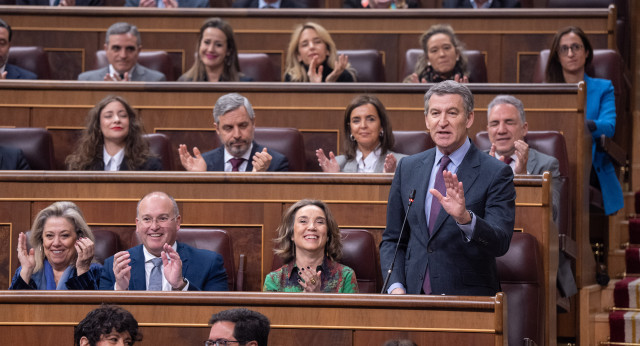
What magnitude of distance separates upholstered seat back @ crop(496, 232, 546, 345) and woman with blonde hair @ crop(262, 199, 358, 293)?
0.25 m

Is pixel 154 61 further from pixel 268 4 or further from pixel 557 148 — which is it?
pixel 557 148

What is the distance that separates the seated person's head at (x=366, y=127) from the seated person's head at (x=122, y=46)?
0.68 meters

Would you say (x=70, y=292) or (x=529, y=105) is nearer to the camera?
(x=70, y=292)

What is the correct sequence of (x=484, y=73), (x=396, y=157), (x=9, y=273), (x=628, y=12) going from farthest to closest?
1. (x=628, y=12)
2. (x=484, y=73)
3. (x=396, y=157)
4. (x=9, y=273)

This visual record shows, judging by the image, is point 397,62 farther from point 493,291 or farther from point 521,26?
point 493,291

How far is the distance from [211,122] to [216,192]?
0.49 meters

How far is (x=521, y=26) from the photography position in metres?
2.88

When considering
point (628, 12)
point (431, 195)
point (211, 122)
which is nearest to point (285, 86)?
point (211, 122)

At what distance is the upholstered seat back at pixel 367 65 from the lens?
2773mm

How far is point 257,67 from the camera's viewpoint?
2.80 metres

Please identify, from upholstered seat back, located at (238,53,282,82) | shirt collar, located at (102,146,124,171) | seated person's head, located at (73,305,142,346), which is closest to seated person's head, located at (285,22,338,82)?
upholstered seat back, located at (238,53,282,82)

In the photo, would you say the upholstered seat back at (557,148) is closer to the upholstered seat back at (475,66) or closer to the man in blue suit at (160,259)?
the upholstered seat back at (475,66)

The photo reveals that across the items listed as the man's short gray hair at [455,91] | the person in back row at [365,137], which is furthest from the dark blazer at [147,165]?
the man's short gray hair at [455,91]

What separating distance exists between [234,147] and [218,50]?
494 millimetres
